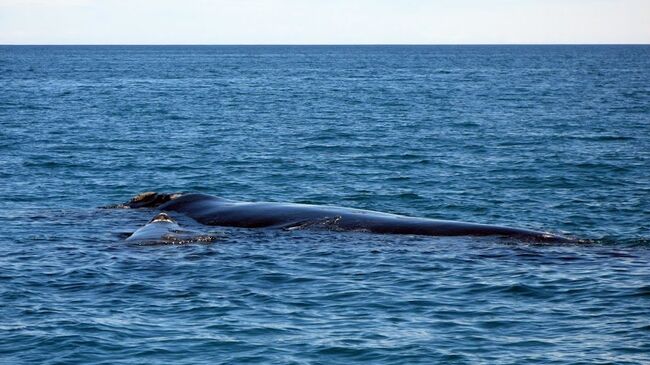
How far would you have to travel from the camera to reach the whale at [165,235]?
67.8 ft

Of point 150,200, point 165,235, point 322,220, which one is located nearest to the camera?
point 165,235

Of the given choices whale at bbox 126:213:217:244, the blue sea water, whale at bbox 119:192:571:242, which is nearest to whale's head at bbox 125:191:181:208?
whale at bbox 119:192:571:242

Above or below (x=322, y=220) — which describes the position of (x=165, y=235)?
below

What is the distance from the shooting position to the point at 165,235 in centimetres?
2092

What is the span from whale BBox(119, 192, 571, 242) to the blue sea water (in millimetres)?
522

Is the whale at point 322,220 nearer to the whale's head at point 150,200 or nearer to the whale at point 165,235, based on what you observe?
the whale's head at point 150,200

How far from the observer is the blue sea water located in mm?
14039

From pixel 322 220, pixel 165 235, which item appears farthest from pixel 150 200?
pixel 322 220

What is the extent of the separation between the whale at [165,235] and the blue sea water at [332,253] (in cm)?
46

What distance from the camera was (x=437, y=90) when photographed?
320 feet

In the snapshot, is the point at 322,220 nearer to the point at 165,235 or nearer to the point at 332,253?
the point at 332,253

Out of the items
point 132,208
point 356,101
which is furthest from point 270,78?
point 132,208

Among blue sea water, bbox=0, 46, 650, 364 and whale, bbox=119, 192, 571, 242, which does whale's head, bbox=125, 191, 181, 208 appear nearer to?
whale, bbox=119, 192, 571, 242

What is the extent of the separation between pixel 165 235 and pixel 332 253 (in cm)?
386
